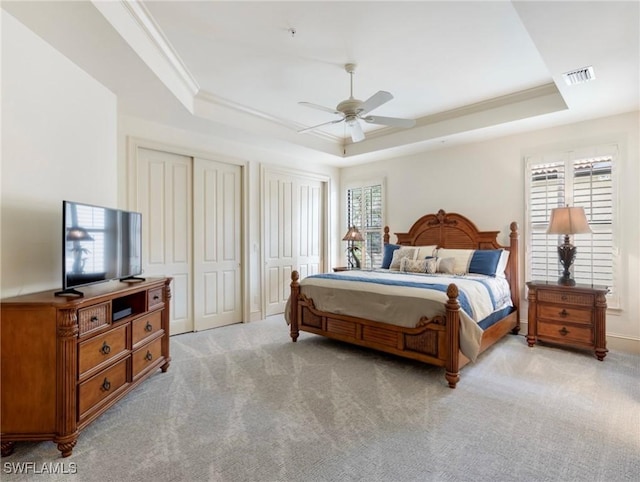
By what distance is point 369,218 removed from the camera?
Result: 19.9ft

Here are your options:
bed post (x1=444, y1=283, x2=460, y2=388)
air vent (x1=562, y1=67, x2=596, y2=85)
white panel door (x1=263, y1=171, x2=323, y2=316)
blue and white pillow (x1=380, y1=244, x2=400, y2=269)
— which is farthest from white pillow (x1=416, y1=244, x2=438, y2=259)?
air vent (x1=562, y1=67, x2=596, y2=85)

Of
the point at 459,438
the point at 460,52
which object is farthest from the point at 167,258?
the point at 460,52

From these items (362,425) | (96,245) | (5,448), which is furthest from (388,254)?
(5,448)

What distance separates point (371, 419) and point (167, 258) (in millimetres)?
3119

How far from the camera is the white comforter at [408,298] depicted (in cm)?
288

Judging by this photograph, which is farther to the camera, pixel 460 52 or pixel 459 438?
pixel 460 52

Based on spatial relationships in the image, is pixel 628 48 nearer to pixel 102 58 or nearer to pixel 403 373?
pixel 403 373

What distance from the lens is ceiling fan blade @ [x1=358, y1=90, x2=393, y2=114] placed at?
284 centimetres

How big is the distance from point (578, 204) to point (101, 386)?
4980 mm

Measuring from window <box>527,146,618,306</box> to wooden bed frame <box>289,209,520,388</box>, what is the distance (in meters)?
0.27

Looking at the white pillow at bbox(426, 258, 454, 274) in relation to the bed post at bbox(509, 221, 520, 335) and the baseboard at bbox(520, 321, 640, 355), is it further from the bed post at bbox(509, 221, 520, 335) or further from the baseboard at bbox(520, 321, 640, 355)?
the baseboard at bbox(520, 321, 640, 355)

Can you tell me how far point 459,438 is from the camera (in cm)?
204

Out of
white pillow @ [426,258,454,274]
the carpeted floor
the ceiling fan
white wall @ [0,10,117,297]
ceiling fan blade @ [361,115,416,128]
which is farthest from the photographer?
white pillow @ [426,258,454,274]

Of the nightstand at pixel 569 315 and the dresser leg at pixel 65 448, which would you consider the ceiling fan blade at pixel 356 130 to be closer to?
the nightstand at pixel 569 315
